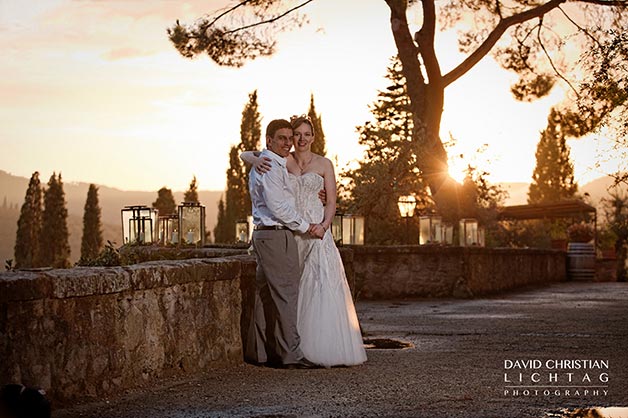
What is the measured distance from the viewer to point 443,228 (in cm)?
1708

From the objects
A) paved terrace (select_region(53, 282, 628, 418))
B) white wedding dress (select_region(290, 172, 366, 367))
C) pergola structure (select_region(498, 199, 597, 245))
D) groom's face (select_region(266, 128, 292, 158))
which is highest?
pergola structure (select_region(498, 199, 597, 245))

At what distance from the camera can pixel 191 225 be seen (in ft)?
33.5

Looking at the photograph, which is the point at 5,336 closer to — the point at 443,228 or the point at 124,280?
the point at 124,280

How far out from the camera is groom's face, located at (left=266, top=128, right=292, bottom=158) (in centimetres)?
692

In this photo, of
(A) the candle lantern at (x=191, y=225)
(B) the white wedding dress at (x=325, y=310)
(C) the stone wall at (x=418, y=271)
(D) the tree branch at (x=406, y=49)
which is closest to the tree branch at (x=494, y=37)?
(D) the tree branch at (x=406, y=49)

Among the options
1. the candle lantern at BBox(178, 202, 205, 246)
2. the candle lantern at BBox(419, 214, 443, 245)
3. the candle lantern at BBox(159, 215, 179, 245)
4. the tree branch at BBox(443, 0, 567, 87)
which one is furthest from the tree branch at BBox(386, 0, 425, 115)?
the candle lantern at BBox(178, 202, 205, 246)

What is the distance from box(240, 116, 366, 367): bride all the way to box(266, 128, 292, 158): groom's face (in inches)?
5.7

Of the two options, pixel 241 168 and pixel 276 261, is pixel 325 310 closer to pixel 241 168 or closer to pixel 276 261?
pixel 276 261

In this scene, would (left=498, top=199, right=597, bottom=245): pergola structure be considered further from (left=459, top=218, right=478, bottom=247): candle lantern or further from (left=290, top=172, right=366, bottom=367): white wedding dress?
(left=290, top=172, right=366, bottom=367): white wedding dress

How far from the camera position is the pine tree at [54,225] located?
49188 mm

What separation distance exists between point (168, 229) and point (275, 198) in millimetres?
4220

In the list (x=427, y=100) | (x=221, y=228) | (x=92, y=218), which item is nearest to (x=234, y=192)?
(x=221, y=228)

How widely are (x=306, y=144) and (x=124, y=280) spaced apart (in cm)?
212

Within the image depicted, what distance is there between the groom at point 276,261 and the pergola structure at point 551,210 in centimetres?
2471
